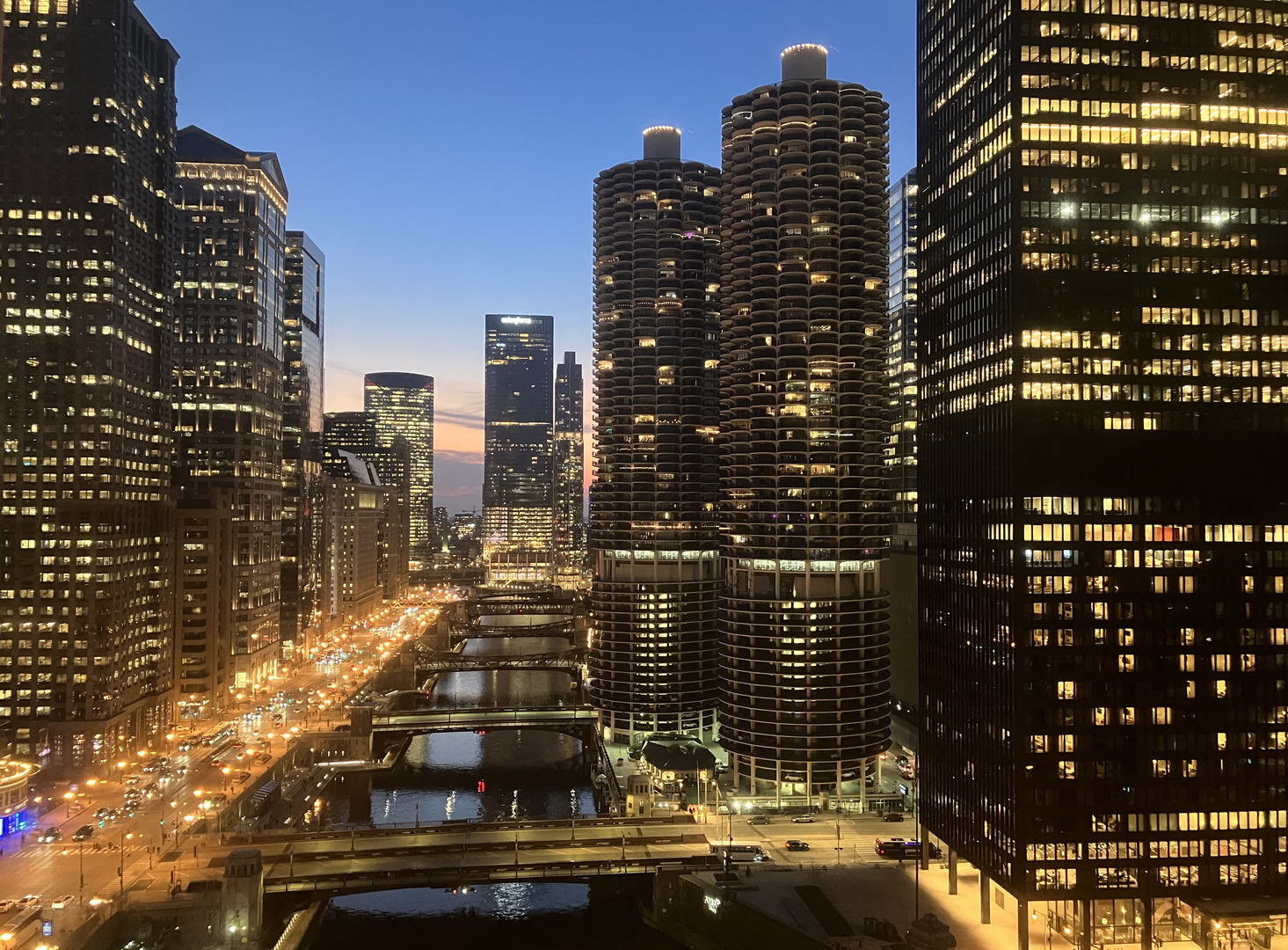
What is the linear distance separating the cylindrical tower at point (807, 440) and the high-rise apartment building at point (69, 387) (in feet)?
336

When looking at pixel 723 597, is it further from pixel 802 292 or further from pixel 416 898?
pixel 416 898

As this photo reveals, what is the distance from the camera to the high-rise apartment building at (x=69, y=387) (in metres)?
151

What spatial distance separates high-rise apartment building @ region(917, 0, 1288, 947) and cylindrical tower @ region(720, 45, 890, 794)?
45.6 m

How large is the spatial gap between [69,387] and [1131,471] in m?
159

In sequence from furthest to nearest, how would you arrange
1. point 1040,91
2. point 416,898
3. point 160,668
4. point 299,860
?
point 160,668 < point 416,898 < point 299,860 < point 1040,91

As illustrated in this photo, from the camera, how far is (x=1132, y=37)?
98.1 m

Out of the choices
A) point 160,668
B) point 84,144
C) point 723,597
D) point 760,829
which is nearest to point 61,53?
point 84,144

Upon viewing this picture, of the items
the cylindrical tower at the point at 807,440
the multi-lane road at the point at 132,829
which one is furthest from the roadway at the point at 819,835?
the multi-lane road at the point at 132,829

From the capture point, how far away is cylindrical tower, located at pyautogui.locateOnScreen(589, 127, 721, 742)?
17975cm

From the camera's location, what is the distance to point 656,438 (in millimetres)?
185750

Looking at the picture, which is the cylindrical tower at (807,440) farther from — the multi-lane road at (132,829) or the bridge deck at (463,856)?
the multi-lane road at (132,829)

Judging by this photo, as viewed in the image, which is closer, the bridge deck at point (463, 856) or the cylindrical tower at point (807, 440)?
the bridge deck at point (463, 856)

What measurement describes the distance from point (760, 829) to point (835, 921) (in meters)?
34.5

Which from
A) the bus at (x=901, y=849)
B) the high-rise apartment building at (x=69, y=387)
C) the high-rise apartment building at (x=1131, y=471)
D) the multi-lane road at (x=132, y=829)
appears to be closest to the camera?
the high-rise apartment building at (x=1131, y=471)
